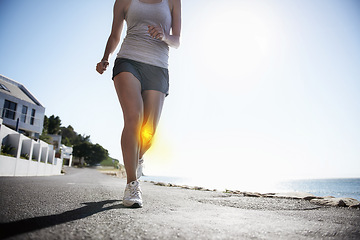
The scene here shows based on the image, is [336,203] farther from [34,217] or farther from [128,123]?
[34,217]

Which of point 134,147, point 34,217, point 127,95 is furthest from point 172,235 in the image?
point 127,95

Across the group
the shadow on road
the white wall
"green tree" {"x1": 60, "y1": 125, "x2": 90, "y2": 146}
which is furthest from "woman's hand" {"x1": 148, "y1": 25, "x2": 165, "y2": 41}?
"green tree" {"x1": 60, "y1": 125, "x2": 90, "y2": 146}

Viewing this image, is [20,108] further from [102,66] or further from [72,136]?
[72,136]

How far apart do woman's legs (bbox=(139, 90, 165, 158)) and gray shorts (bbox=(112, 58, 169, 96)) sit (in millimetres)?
63

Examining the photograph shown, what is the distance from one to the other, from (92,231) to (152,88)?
1.74 metres

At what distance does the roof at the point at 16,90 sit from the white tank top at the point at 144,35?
2649 cm

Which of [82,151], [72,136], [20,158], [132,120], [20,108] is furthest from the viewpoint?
[72,136]

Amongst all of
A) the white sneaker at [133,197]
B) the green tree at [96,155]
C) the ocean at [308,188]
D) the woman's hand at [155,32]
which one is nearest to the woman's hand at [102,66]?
the woman's hand at [155,32]

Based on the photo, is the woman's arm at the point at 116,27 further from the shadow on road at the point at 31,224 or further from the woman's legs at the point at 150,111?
the shadow on road at the point at 31,224

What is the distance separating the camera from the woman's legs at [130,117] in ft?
7.09

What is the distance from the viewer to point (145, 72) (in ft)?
8.33

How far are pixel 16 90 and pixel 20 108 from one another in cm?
293

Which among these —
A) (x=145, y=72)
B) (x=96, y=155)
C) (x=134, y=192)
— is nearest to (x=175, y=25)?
(x=145, y=72)

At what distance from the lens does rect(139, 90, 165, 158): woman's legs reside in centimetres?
261
